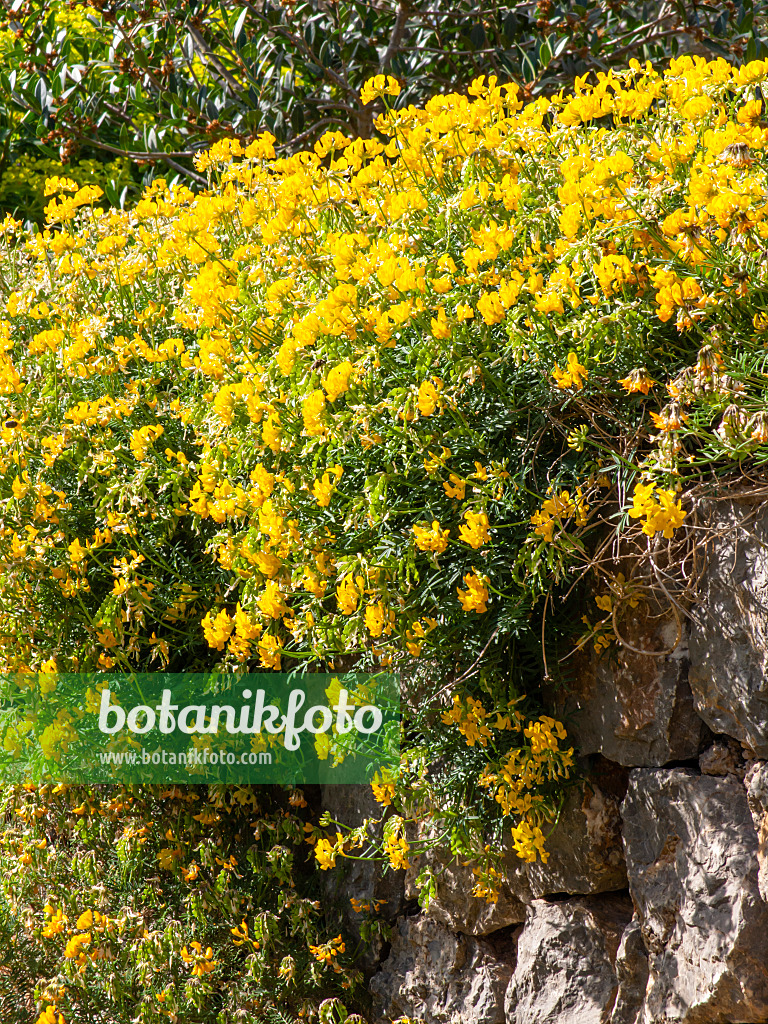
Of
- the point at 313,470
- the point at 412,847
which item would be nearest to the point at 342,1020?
the point at 412,847

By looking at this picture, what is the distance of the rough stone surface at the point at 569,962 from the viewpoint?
2.11 metres

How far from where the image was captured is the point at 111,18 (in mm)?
4199

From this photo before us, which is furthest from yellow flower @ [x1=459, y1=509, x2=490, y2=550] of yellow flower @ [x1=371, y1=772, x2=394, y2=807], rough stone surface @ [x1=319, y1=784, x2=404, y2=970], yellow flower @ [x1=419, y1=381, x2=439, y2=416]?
rough stone surface @ [x1=319, y1=784, x2=404, y2=970]

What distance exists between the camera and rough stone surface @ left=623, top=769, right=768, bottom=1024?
1785mm

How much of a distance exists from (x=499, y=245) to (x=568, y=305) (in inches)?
9.0

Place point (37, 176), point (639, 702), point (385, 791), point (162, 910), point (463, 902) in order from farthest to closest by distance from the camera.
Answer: point (37, 176), point (162, 910), point (463, 902), point (385, 791), point (639, 702)

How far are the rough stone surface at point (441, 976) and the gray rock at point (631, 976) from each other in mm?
380

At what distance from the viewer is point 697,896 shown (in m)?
1.87

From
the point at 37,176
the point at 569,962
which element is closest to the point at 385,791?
the point at 569,962

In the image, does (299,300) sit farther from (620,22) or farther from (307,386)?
(620,22)

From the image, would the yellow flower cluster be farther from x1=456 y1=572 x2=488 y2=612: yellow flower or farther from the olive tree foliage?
the olive tree foliage

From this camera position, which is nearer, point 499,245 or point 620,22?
point 499,245

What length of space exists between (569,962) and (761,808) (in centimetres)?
68

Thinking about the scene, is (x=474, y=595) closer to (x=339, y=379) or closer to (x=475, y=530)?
(x=475, y=530)
